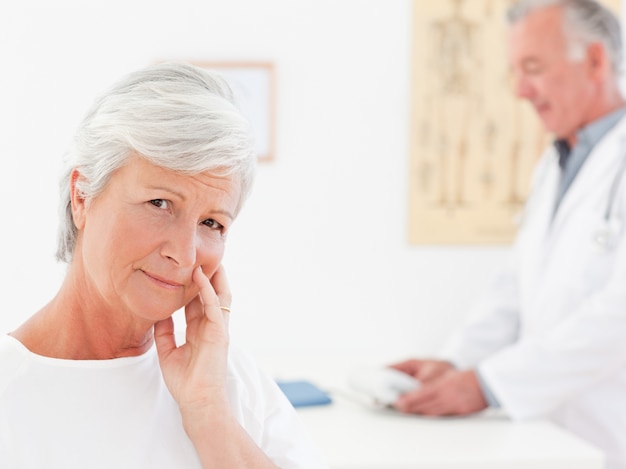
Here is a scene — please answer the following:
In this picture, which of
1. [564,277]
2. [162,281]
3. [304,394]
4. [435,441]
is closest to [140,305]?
[162,281]

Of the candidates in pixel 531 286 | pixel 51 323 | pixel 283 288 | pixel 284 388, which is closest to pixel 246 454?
pixel 51 323

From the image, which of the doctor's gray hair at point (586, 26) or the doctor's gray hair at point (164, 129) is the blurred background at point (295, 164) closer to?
the doctor's gray hair at point (586, 26)

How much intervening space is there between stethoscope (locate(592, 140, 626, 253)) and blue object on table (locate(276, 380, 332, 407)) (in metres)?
0.71

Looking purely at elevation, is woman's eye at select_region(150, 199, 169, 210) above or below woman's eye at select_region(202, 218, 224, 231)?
above

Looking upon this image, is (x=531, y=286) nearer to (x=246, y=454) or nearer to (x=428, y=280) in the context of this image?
(x=428, y=280)

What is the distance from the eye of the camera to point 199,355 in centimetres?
124

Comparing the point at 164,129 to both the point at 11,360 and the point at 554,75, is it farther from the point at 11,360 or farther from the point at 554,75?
the point at 554,75

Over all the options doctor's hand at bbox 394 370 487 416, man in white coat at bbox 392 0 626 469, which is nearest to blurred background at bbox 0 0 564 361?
man in white coat at bbox 392 0 626 469

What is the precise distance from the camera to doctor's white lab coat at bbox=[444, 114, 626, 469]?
197 centimetres

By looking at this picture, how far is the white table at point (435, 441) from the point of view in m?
1.72

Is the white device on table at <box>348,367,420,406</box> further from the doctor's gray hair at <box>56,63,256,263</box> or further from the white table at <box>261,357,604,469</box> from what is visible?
the doctor's gray hair at <box>56,63,256,263</box>

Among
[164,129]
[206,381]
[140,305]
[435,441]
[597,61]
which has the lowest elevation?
[435,441]

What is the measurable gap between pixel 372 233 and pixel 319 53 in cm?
55

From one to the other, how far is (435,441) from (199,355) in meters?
0.77
